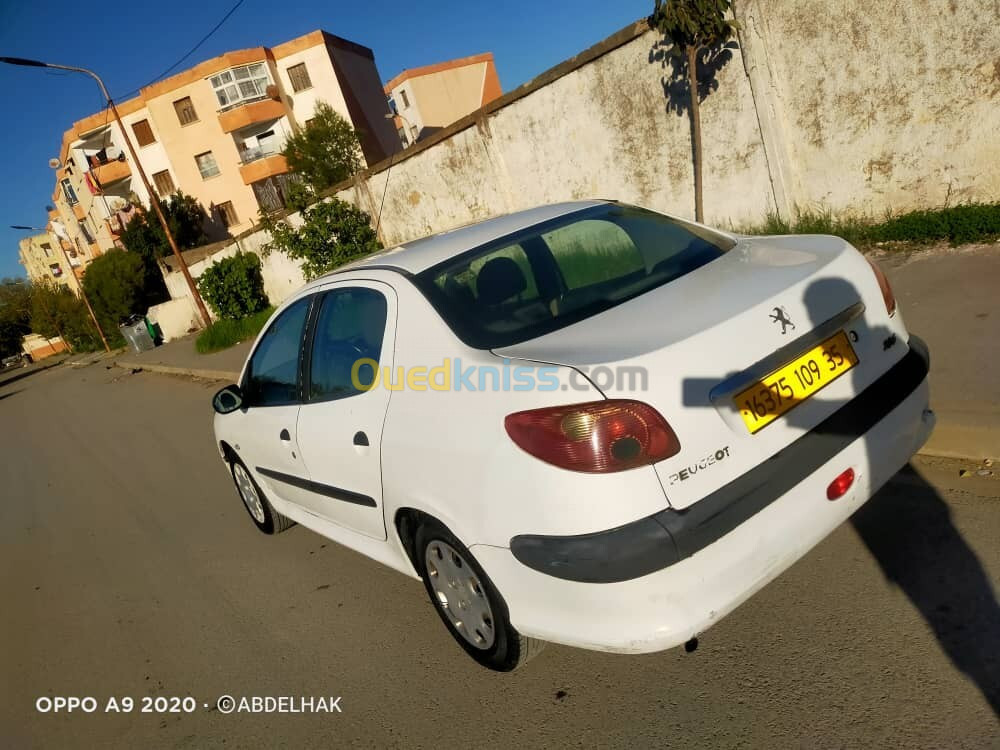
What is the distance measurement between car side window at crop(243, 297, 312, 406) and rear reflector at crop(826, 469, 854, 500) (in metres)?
2.39

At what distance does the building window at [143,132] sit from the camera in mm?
39875

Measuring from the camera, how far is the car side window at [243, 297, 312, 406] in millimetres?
3562

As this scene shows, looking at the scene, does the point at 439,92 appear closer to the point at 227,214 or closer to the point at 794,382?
the point at 227,214

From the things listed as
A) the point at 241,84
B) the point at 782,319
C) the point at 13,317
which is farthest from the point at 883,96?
the point at 13,317

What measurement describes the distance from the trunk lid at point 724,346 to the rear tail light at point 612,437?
0.10 ft

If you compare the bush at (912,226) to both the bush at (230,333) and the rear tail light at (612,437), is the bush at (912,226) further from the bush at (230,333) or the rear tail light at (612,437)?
the bush at (230,333)

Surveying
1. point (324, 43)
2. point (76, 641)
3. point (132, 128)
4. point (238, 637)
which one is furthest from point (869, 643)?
point (132, 128)

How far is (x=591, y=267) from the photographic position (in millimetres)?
2975

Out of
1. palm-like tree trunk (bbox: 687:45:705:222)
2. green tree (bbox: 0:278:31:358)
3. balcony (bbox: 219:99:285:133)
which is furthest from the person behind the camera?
green tree (bbox: 0:278:31:358)

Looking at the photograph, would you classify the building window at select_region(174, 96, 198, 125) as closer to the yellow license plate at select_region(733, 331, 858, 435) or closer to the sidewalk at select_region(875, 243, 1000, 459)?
the sidewalk at select_region(875, 243, 1000, 459)

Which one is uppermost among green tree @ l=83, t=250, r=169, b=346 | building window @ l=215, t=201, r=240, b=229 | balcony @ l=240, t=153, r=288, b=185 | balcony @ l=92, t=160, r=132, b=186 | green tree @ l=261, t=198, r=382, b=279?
balcony @ l=92, t=160, r=132, b=186

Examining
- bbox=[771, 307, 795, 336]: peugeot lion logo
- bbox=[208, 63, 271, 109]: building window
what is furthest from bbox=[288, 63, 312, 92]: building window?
bbox=[771, 307, 795, 336]: peugeot lion logo

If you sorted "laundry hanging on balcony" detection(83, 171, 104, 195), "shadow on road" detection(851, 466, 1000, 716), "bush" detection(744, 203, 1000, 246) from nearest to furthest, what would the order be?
"shadow on road" detection(851, 466, 1000, 716) < "bush" detection(744, 203, 1000, 246) < "laundry hanging on balcony" detection(83, 171, 104, 195)

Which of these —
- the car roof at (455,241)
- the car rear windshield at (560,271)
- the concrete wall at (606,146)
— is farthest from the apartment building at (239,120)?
the car rear windshield at (560,271)
